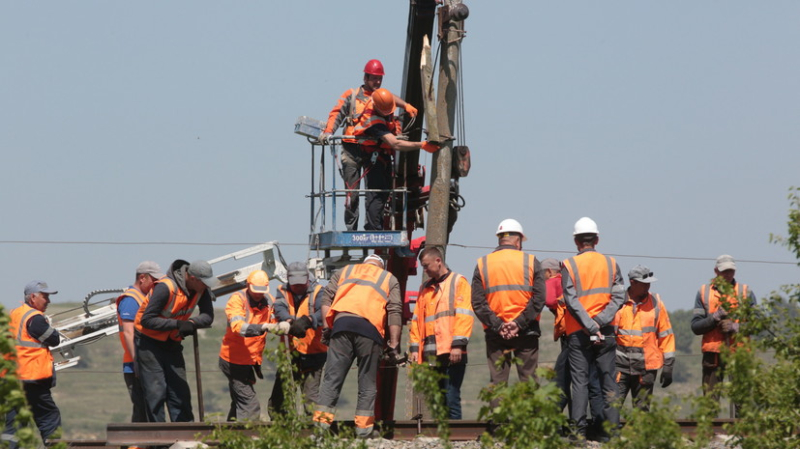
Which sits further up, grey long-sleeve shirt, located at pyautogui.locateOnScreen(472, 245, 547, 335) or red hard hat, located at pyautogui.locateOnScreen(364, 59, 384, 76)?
Result: red hard hat, located at pyautogui.locateOnScreen(364, 59, 384, 76)

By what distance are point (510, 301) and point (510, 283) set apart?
0.57 ft

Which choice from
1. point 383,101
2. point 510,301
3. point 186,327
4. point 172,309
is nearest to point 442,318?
point 510,301

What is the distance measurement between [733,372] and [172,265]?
585cm

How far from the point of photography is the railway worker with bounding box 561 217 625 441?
12.4 metres

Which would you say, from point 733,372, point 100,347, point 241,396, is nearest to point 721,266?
point 733,372

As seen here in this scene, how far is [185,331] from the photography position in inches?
504

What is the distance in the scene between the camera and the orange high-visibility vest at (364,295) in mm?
12391

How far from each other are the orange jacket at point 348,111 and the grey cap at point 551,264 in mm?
3227

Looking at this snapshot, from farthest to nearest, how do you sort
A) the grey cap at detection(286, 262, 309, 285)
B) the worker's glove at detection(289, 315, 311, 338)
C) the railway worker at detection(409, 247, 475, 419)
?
the grey cap at detection(286, 262, 309, 285) → the worker's glove at detection(289, 315, 311, 338) → the railway worker at detection(409, 247, 475, 419)

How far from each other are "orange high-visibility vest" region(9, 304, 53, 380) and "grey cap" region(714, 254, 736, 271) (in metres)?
7.49

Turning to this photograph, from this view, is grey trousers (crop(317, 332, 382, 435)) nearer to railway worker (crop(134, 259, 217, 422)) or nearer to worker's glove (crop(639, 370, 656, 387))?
railway worker (crop(134, 259, 217, 422))

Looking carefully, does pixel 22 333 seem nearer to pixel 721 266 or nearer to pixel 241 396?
pixel 241 396

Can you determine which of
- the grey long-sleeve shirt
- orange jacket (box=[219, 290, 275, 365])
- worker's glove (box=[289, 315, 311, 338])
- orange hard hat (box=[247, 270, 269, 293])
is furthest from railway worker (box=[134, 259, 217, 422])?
the grey long-sleeve shirt

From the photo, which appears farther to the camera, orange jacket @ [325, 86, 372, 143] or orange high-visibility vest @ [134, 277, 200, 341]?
orange jacket @ [325, 86, 372, 143]
